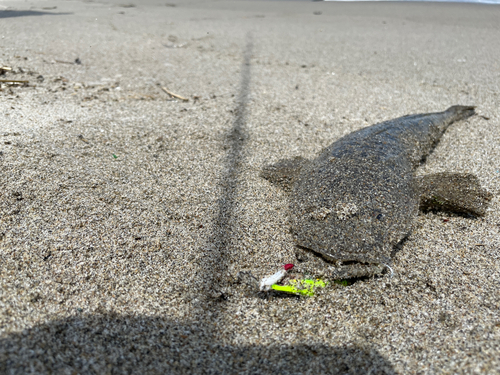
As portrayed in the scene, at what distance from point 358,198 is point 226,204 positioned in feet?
3.30

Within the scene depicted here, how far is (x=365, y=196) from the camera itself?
2344 millimetres

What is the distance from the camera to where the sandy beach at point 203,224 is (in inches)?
70.9

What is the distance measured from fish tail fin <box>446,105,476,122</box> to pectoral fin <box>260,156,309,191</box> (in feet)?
6.79

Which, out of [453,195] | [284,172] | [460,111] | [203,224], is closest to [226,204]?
[203,224]

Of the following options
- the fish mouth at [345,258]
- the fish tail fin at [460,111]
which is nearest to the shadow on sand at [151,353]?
the fish mouth at [345,258]

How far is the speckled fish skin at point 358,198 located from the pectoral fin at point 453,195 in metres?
0.12

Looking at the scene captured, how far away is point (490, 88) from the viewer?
4996 millimetres

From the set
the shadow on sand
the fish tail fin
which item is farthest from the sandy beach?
the fish tail fin

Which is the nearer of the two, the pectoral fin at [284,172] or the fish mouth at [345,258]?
the fish mouth at [345,258]

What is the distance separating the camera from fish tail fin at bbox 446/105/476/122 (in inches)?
163

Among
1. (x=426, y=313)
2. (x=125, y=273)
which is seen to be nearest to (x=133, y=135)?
(x=125, y=273)

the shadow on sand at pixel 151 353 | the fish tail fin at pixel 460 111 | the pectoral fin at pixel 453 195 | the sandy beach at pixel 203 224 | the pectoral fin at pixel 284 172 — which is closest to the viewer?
the shadow on sand at pixel 151 353

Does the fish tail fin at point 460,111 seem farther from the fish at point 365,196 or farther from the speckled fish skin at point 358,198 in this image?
the speckled fish skin at point 358,198

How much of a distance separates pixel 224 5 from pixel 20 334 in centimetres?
1088
